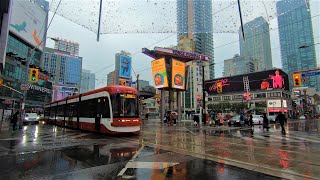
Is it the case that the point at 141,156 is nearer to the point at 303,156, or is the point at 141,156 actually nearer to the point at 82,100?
the point at 303,156

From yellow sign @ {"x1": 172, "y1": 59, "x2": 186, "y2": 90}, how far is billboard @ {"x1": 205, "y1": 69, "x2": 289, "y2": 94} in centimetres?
3050

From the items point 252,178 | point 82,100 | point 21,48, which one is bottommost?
point 252,178

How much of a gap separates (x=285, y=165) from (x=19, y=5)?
2800 inches

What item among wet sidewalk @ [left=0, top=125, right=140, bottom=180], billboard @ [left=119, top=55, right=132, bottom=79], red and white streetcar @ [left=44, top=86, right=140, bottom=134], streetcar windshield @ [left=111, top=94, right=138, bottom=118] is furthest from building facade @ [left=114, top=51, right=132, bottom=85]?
wet sidewalk @ [left=0, top=125, right=140, bottom=180]

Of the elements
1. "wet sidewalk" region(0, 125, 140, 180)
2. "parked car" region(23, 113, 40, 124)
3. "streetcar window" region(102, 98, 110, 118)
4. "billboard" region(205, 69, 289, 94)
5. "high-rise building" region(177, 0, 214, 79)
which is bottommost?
"wet sidewalk" region(0, 125, 140, 180)

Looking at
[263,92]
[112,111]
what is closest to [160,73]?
[112,111]

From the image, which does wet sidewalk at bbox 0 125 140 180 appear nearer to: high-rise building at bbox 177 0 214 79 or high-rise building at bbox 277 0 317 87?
→ high-rise building at bbox 177 0 214 79

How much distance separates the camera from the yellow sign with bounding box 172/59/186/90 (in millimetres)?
48750

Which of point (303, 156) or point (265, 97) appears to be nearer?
point (303, 156)

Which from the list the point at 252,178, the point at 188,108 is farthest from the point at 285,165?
the point at 188,108

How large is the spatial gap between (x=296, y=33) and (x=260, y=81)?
255 ft

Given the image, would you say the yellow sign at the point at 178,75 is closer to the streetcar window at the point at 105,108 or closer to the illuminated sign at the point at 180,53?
the illuminated sign at the point at 180,53

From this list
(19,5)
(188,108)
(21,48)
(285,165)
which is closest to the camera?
(285,165)

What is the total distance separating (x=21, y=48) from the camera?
65.2 m
